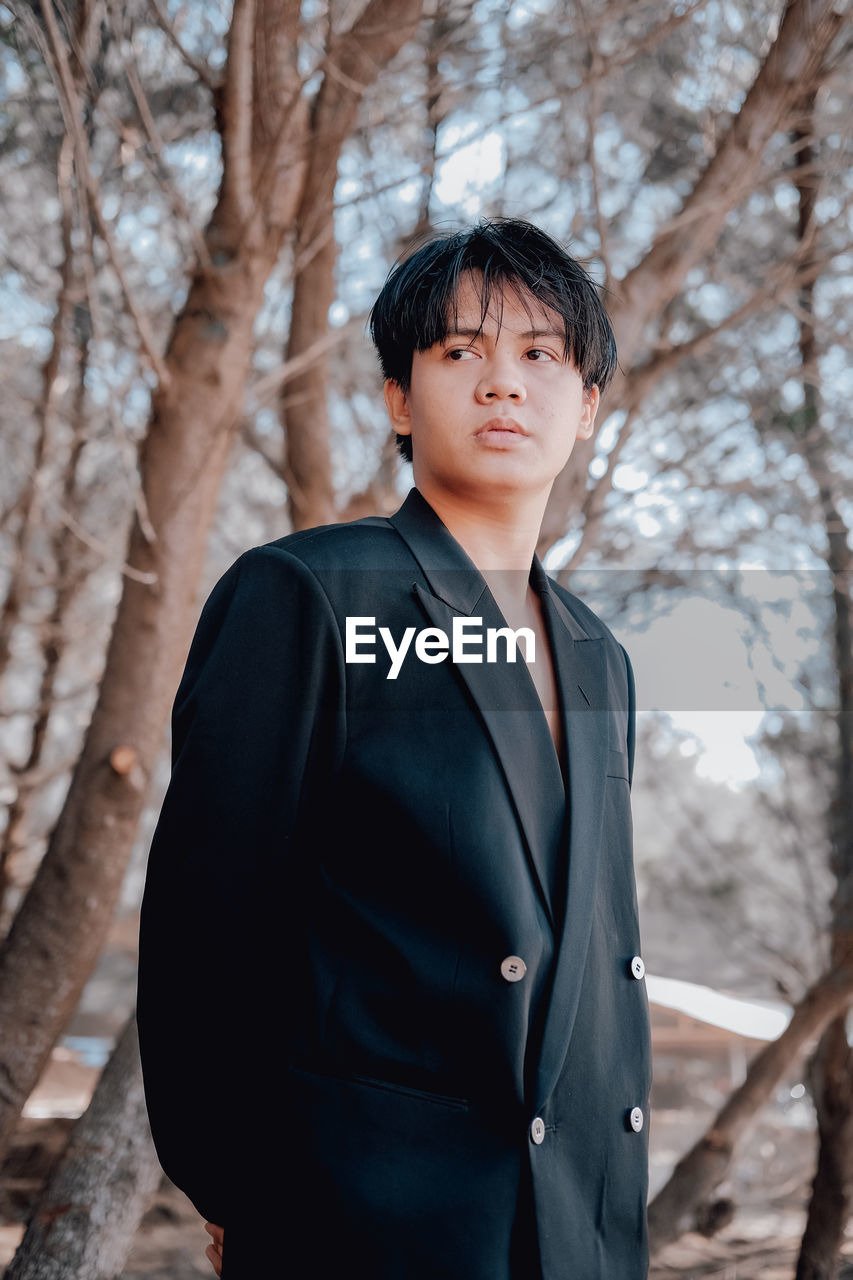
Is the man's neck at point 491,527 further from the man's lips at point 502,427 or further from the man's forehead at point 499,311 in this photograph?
the man's forehead at point 499,311

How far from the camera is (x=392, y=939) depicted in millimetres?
1185

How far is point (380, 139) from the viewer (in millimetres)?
4438

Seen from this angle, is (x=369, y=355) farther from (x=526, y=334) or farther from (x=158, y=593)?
(x=526, y=334)

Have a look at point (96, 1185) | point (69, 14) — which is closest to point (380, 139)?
point (69, 14)

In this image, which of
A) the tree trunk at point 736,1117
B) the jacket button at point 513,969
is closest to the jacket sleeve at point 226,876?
the jacket button at point 513,969

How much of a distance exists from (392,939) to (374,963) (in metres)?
0.04

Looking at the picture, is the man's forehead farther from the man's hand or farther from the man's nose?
the man's hand

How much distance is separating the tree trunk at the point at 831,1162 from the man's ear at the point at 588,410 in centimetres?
346

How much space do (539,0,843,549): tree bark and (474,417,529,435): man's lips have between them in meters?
1.98

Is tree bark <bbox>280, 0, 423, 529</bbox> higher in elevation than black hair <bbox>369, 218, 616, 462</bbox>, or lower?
higher

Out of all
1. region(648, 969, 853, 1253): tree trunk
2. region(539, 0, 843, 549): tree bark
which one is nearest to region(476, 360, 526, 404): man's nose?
region(539, 0, 843, 549): tree bark

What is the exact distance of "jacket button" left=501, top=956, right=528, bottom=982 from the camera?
116 centimetres

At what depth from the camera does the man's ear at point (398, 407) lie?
1.55 meters

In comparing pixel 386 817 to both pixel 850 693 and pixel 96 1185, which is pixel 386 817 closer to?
pixel 96 1185
